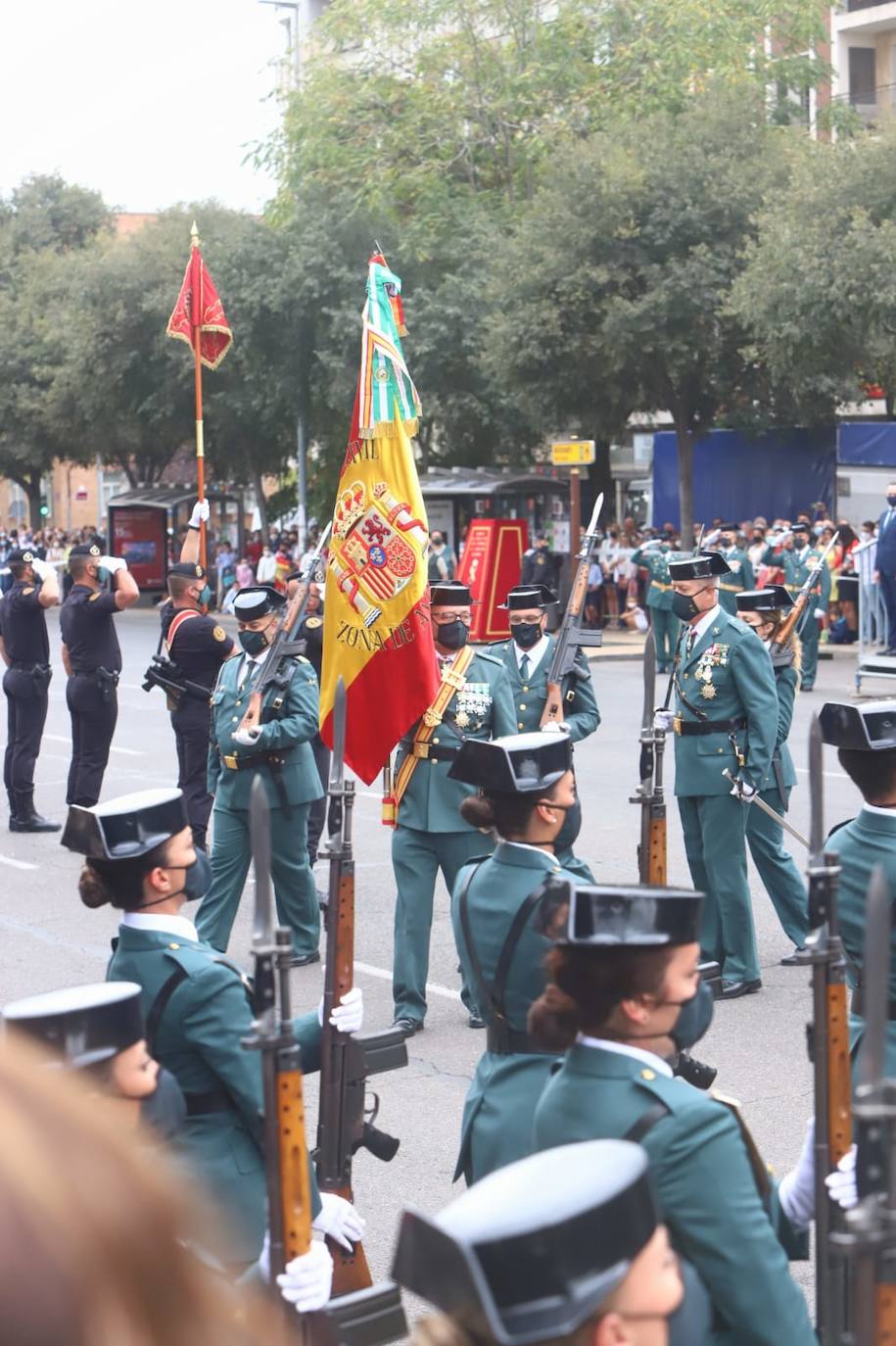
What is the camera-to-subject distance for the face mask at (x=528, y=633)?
10.1m

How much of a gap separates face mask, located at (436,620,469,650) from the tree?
20786mm

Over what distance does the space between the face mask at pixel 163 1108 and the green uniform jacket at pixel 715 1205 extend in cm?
80

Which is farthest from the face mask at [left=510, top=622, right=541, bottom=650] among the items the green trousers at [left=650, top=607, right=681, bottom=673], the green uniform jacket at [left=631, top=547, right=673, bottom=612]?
the green trousers at [left=650, top=607, right=681, bottom=673]

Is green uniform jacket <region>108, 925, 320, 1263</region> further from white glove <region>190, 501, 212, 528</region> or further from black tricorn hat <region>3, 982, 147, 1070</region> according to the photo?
white glove <region>190, 501, 212, 528</region>

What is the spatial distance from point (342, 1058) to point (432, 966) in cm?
460

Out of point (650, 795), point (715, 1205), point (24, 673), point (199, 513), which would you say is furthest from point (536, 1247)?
point (24, 673)

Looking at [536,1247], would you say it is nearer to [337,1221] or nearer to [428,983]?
[337,1221]

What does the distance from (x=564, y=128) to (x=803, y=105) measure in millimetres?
7847

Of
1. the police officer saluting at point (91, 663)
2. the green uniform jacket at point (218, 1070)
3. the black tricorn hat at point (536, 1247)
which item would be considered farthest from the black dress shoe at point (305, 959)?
the black tricorn hat at point (536, 1247)

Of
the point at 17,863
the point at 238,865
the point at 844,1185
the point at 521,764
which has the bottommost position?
the point at 17,863

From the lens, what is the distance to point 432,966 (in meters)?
9.07

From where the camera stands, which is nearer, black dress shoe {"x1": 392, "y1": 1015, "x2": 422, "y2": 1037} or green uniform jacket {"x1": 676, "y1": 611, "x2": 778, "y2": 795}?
black dress shoe {"x1": 392, "y1": 1015, "x2": 422, "y2": 1037}

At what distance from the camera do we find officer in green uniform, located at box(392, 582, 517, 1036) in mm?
7852

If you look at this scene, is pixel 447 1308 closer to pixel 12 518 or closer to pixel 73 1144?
pixel 73 1144
